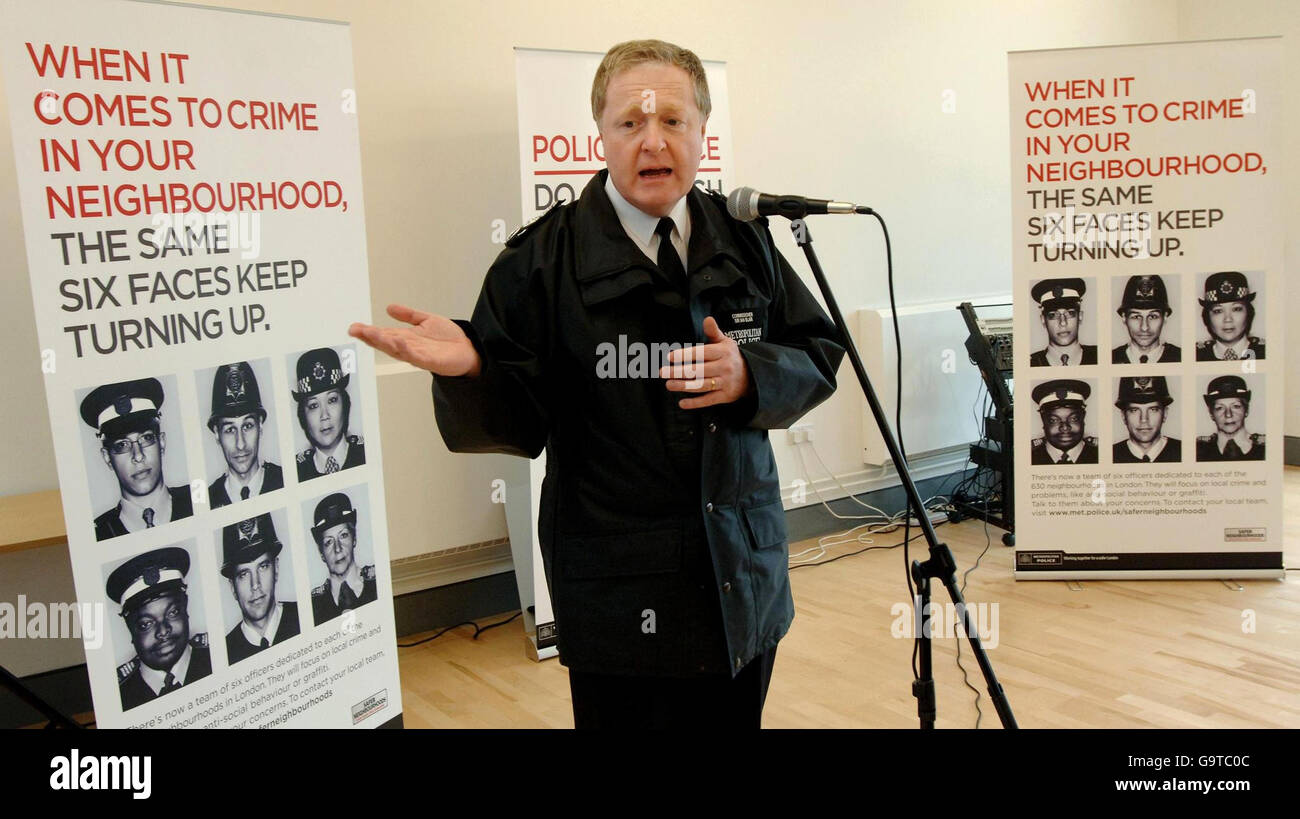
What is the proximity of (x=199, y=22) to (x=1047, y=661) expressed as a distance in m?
3.01

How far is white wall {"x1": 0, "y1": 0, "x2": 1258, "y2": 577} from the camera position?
3.59 m

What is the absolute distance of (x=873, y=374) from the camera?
5.03 meters

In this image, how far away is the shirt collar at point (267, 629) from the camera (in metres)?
2.40

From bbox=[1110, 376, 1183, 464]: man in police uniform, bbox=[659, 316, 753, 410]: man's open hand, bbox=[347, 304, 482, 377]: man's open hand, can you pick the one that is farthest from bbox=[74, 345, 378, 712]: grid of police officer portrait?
bbox=[1110, 376, 1183, 464]: man in police uniform

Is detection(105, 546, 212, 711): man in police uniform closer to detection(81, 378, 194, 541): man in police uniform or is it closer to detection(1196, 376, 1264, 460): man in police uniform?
detection(81, 378, 194, 541): man in police uniform

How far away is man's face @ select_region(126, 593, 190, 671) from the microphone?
5.04 feet

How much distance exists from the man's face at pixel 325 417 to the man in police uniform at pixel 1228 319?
3.25 m

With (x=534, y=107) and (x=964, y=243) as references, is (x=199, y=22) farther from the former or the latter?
(x=964, y=243)

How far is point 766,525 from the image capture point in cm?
152

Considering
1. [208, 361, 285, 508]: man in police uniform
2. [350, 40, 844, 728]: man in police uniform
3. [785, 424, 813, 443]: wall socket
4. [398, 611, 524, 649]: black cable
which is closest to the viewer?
[350, 40, 844, 728]: man in police uniform

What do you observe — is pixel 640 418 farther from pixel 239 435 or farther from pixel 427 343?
pixel 239 435

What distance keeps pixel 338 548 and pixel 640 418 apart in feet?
4.78

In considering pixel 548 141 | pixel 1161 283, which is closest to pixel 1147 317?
pixel 1161 283

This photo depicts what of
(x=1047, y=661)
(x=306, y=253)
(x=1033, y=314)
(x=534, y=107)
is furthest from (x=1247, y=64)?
(x=306, y=253)
